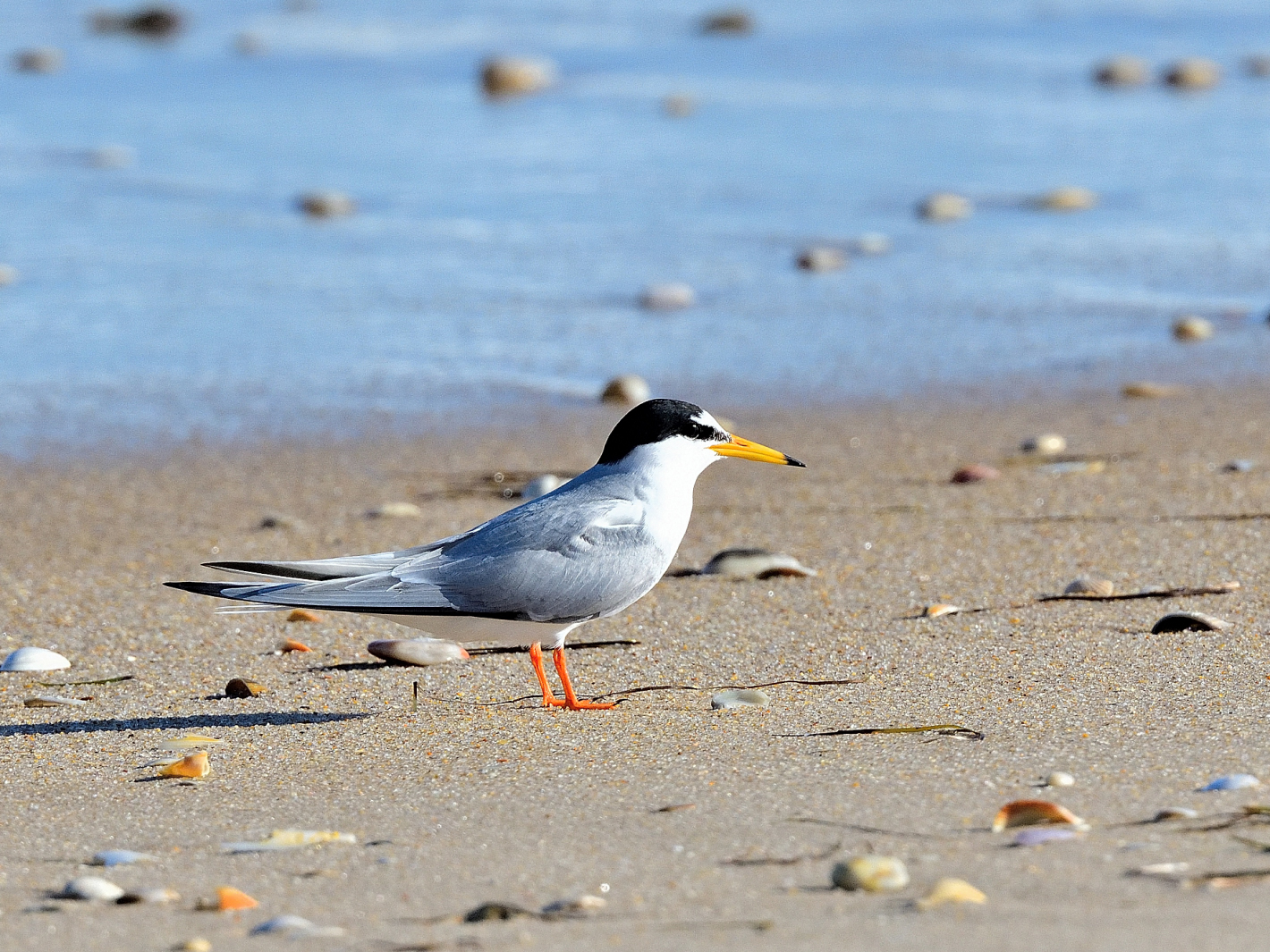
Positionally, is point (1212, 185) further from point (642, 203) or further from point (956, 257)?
point (642, 203)

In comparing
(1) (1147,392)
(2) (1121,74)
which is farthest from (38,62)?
(1) (1147,392)

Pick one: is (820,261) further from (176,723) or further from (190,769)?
(190,769)

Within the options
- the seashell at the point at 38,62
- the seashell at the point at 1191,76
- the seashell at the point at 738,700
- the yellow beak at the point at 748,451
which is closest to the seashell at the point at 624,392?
the yellow beak at the point at 748,451

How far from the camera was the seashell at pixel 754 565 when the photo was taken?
5.53 meters

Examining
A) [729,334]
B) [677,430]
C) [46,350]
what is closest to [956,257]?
[729,334]

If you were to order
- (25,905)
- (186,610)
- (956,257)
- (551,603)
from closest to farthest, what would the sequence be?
1. (25,905)
2. (551,603)
3. (186,610)
4. (956,257)

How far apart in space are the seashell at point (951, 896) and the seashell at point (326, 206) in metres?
9.02

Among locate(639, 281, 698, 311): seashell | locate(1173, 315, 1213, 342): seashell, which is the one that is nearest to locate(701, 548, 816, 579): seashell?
locate(1173, 315, 1213, 342): seashell

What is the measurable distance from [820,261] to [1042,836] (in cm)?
716

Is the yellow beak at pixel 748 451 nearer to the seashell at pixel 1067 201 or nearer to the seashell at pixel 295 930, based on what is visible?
the seashell at pixel 295 930

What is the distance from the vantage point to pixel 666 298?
9430mm

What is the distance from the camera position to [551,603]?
4449 millimetres

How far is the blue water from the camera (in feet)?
27.3

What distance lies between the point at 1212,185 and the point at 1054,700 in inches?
331
